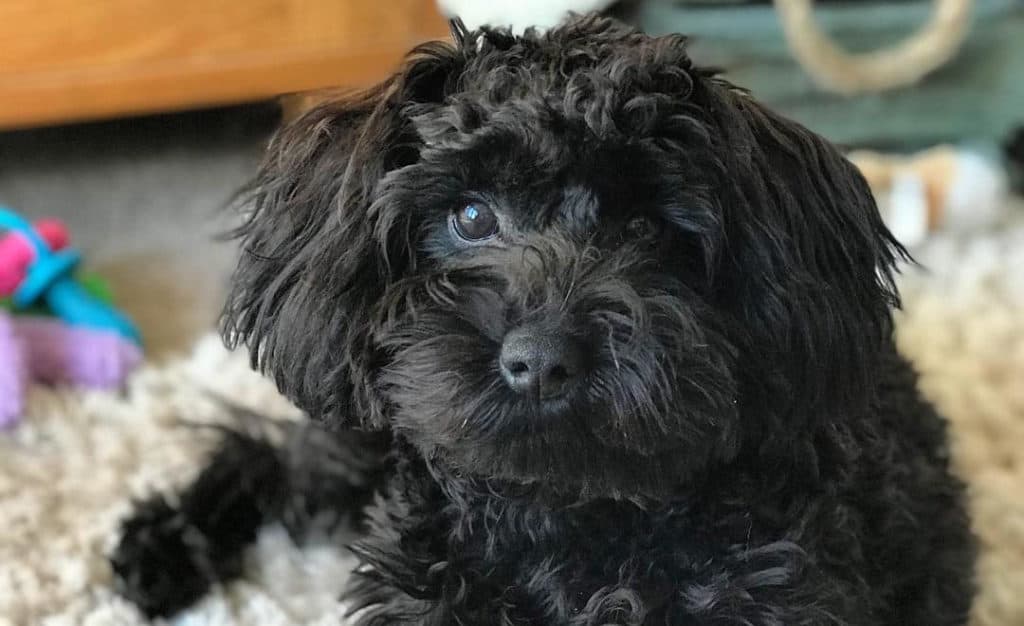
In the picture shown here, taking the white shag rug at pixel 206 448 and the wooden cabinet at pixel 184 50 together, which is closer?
the white shag rug at pixel 206 448

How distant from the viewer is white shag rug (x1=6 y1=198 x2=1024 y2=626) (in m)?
1.34

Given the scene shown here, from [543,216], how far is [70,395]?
960mm

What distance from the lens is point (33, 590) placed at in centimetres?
133

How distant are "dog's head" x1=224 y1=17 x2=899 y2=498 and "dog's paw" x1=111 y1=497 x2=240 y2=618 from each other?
45 centimetres

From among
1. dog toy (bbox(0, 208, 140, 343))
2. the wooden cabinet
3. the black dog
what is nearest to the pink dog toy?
dog toy (bbox(0, 208, 140, 343))

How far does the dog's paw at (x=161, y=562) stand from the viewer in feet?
4.39

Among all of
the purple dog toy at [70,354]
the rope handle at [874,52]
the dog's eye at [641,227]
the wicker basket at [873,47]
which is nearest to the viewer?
the dog's eye at [641,227]

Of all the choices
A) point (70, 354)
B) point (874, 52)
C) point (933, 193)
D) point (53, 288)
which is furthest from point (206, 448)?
point (874, 52)

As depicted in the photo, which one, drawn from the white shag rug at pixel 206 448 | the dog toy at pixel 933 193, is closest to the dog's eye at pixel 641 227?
the white shag rug at pixel 206 448

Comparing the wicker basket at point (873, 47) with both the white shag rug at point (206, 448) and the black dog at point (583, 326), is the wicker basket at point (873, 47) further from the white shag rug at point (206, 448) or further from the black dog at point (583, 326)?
the black dog at point (583, 326)

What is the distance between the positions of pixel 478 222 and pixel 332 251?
0.12 metres

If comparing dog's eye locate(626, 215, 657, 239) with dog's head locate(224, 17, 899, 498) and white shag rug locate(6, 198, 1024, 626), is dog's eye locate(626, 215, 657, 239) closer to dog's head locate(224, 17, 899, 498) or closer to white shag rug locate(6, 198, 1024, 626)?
dog's head locate(224, 17, 899, 498)

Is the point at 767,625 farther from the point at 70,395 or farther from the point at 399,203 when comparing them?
the point at 70,395

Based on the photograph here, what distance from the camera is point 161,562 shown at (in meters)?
1.36
